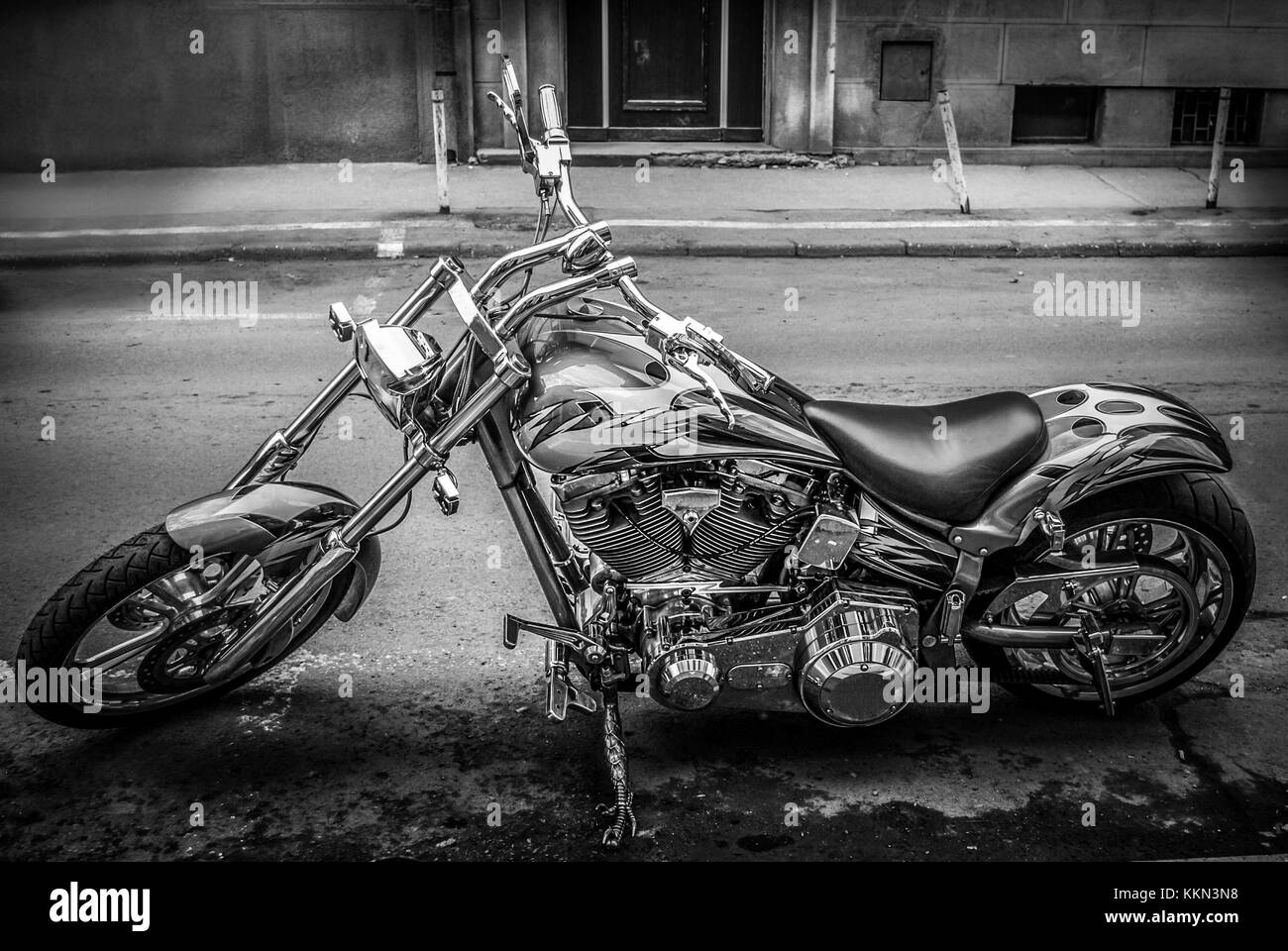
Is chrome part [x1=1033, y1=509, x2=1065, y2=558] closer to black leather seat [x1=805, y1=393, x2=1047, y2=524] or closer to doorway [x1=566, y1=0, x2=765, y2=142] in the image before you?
black leather seat [x1=805, y1=393, x2=1047, y2=524]

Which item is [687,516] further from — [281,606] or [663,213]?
[663,213]

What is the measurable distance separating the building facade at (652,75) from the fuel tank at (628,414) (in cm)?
1095

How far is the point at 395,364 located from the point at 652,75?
1165 centimetres

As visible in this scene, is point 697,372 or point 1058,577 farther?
point 1058,577

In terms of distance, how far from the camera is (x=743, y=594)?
373cm

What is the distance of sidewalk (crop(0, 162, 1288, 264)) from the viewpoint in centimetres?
1073

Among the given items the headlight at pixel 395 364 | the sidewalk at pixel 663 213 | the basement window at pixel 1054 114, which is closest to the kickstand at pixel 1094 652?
the headlight at pixel 395 364

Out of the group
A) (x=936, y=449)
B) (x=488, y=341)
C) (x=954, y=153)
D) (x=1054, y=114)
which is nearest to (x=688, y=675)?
(x=936, y=449)

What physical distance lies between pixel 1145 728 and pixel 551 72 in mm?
11368

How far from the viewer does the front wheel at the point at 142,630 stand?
3713mm

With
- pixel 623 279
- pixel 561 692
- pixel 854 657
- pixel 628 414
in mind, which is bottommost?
pixel 561 692

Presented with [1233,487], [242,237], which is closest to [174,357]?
[242,237]

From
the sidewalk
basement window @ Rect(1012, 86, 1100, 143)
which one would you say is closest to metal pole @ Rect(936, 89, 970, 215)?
the sidewalk
